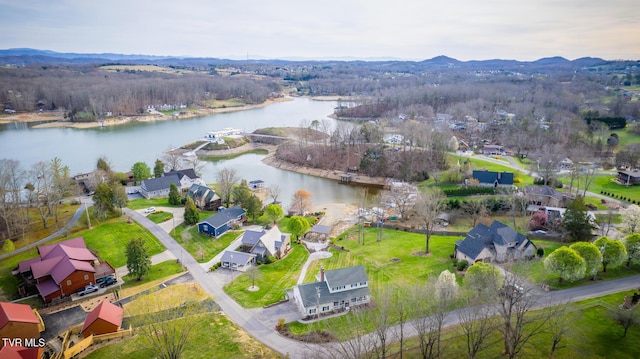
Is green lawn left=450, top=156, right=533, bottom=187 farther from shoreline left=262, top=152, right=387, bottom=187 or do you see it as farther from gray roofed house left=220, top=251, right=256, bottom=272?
gray roofed house left=220, top=251, right=256, bottom=272

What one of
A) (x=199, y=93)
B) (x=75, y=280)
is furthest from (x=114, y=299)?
(x=199, y=93)

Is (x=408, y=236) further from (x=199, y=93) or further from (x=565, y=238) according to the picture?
(x=199, y=93)

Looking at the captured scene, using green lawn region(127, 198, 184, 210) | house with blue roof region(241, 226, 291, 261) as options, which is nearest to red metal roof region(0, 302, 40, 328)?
house with blue roof region(241, 226, 291, 261)

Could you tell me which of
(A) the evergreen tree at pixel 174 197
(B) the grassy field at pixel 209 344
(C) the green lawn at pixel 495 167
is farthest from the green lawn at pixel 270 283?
(C) the green lawn at pixel 495 167

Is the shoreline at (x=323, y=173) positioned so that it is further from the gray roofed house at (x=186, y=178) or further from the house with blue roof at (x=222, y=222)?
the house with blue roof at (x=222, y=222)

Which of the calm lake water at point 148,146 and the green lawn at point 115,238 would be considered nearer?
the green lawn at point 115,238

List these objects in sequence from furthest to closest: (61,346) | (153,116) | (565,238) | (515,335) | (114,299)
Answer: (153,116)
(565,238)
(114,299)
(61,346)
(515,335)
